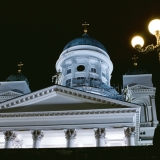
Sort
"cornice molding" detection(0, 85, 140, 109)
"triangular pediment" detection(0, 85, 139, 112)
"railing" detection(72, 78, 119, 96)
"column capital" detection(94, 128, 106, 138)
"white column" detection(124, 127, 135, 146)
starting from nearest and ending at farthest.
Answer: "white column" detection(124, 127, 135, 146) < "column capital" detection(94, 128, 106, 138) < "triangular pediment" detection(0, 85, 139, 112) < "cornice molding" detection(0, 85, 140, 109) < "railing" detection(72, 78, 119, 96)

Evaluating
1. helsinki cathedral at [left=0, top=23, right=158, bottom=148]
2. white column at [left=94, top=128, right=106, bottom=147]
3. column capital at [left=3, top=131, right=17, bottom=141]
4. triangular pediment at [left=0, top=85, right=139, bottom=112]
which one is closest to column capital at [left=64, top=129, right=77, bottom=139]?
helsinki cathedral at [left=0, top=23, right=158, bottom=148]

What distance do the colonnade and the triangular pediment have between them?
6.29 feet

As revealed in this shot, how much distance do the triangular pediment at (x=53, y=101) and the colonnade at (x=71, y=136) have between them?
192 centimetres

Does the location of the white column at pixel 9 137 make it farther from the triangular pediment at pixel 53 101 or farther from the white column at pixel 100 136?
the white column at pixel 100 136

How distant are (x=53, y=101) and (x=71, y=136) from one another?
337 centimetres

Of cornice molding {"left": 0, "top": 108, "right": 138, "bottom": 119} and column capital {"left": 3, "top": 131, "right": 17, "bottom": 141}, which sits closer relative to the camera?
cornice molding {"left": 0, "top": 108, "right": 138, "bottom": 119}

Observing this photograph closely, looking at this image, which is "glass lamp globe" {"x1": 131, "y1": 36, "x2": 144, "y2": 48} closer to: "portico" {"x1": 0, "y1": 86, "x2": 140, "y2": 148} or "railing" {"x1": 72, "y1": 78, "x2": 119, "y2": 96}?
"portico" {"x1": 0, "y1": 86, "x2": 140, "y2": 148}

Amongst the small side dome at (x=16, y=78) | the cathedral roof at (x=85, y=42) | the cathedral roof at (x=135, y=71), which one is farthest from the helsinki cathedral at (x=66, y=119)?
the cathedral roof at (x=85, y=42)

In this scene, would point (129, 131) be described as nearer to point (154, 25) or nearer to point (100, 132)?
point (100, 132)

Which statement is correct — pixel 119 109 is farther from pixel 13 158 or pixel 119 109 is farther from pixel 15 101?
pixel 13 158

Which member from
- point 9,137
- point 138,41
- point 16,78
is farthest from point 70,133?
point 16,78

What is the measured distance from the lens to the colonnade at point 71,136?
26.9m

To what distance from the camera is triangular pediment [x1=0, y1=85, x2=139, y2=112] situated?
28766 millimetres

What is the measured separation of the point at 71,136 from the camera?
90.5ft
